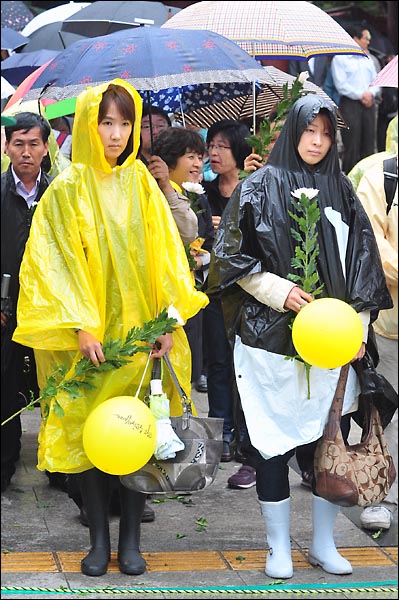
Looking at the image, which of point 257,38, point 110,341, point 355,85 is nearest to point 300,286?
point 110,341

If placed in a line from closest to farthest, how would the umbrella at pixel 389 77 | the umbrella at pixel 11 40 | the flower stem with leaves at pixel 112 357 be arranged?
the flower stem with leaves at pixel 112 357, the umbrella at pixel 389 77, the umbrella at pixel 11 40

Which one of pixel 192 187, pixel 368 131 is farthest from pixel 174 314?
pixel 368 131

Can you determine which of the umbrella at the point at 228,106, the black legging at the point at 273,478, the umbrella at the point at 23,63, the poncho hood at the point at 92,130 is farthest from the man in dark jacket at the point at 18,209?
the umbrella at the point at 23,63

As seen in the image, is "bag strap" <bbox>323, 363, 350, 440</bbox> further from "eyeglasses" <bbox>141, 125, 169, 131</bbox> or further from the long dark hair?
"eyeglasses" <bbox>141, 125, 169, 131</bbox>

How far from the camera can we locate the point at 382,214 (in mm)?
6090

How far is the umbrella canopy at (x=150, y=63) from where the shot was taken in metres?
5.43

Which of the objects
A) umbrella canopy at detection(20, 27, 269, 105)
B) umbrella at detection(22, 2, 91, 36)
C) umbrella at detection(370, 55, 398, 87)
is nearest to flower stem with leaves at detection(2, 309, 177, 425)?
umbrella canopy at detection(20, 27, 269, 105)

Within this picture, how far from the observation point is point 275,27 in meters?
6.60

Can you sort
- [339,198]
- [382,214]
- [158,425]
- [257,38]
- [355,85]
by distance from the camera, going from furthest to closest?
[355,85], [257,38], [382,214], [339,198], [158,425]

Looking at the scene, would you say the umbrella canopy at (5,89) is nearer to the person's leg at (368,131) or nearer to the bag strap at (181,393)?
the bag strap at (181,393)

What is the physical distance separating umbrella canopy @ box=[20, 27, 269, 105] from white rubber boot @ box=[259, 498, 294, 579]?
198cm

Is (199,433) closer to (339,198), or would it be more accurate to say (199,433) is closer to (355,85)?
(339,198)

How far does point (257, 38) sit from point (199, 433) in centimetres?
266

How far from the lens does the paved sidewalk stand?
4863 mm
